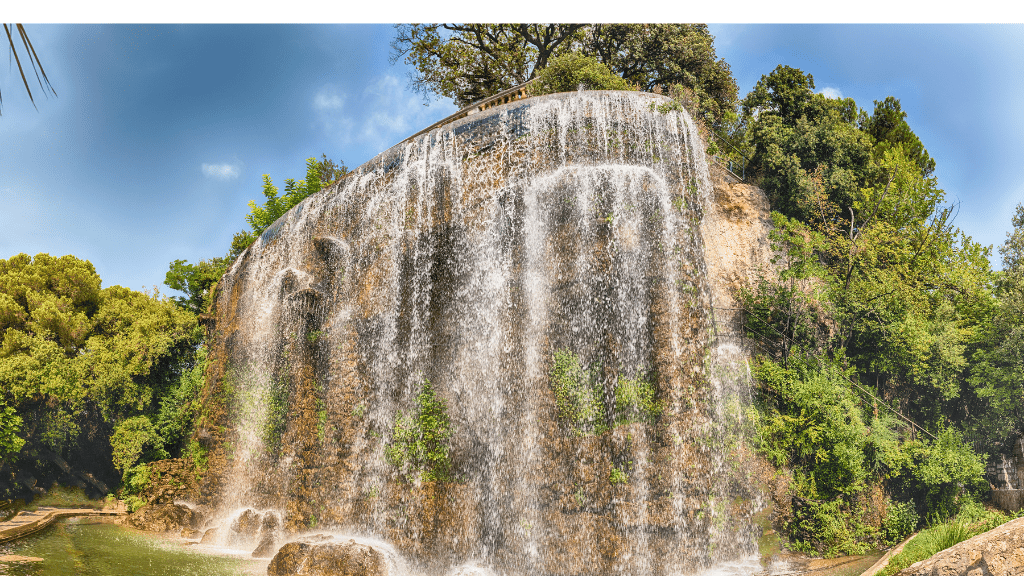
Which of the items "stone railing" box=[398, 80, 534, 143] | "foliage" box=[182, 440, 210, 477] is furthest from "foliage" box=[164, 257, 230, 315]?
"stone railing" box=[398, 80, 534, 143]

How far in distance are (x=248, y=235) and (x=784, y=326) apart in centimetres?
2177

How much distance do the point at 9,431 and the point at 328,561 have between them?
11072 mm

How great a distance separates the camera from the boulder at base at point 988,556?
257 inches

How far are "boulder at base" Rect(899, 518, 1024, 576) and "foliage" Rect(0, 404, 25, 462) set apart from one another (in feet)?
65.7

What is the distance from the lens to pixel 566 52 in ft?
73.8

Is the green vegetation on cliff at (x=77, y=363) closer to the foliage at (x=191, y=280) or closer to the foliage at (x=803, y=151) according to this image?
the foliage at (x=191, y=280)

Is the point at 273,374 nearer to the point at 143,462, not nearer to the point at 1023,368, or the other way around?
the point at 143,462

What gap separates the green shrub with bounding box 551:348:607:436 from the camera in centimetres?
1127

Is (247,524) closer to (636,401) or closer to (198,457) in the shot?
(198,457)

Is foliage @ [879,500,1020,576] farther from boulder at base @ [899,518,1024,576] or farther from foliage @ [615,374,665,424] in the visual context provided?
foliage @ [615,374,665,424]

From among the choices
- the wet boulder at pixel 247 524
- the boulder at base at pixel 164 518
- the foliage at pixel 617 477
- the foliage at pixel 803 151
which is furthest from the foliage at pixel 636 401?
the boulder at base at pixel 164 518

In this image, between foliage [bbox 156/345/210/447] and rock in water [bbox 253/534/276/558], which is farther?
foliage [bbox 156/345/210/447]

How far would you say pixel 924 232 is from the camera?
53.6ft

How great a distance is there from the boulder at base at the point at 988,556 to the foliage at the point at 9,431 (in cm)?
2003
